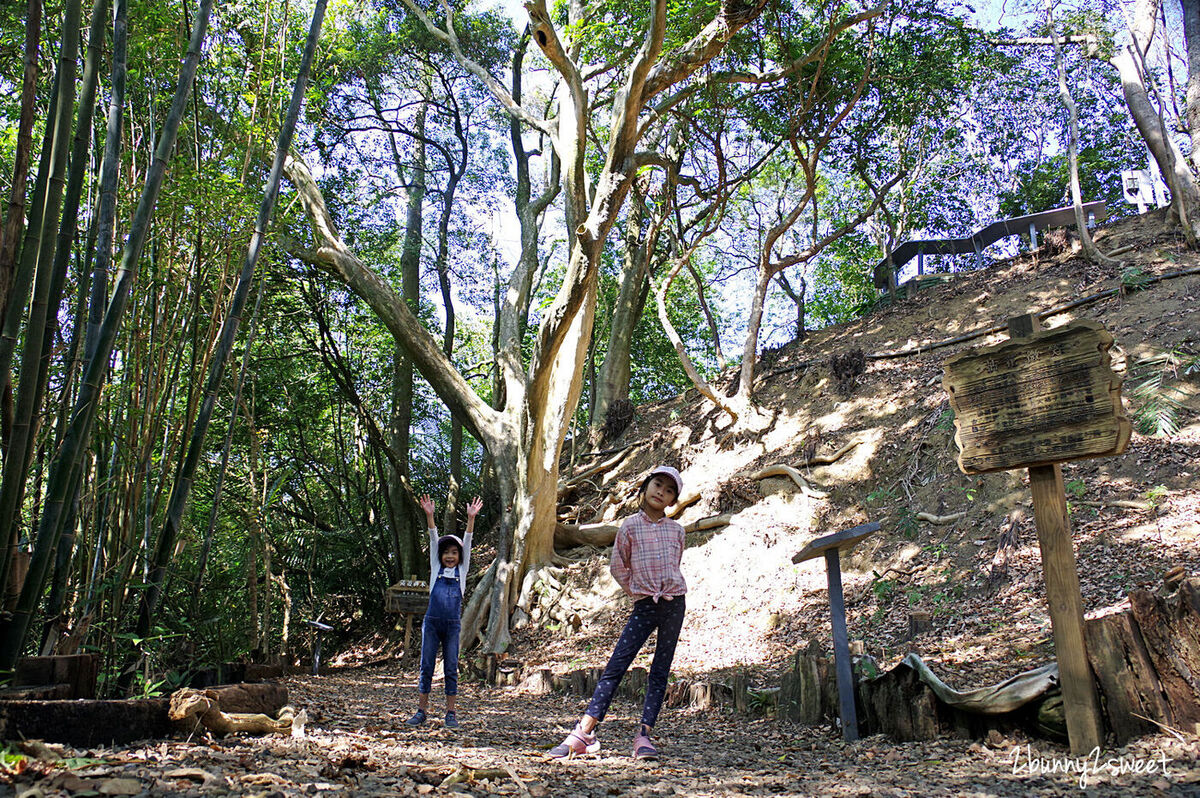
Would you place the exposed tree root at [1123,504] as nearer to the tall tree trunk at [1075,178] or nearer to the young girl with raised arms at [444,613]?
the young girl with raised arms at [444,613]

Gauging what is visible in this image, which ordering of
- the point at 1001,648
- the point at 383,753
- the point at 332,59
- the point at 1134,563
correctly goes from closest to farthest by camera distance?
the point at 383,753 < the point at 1001,648 < the point at 1134,563 < the point at 332,59

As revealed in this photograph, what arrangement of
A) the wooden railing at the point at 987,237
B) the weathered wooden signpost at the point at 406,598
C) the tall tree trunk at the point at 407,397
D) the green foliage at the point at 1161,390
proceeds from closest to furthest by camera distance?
the green foliage at the point at 1161,390 < the weathered wooden signpost at the point at 406,598 < the tall tree trunk at the point at 407,397 < the wooden railing at the point at 987,237

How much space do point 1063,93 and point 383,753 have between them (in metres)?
11.7

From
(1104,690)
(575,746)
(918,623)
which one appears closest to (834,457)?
(918,623)

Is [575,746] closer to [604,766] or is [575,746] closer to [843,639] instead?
[604,766]

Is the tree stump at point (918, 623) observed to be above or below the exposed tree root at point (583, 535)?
below

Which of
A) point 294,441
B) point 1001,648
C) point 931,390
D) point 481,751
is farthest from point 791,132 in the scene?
point 294,441

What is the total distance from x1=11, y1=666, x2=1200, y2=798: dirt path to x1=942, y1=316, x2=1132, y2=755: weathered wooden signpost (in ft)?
1.09

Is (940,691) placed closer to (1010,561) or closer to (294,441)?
(1010,561)

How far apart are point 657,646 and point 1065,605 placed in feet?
5.68

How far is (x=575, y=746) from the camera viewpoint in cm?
341

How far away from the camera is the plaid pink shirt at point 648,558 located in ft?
12.0

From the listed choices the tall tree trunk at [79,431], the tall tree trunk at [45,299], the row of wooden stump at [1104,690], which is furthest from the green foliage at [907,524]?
the tall tree trunk at [45,299]

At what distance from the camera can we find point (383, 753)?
9.96 feet
